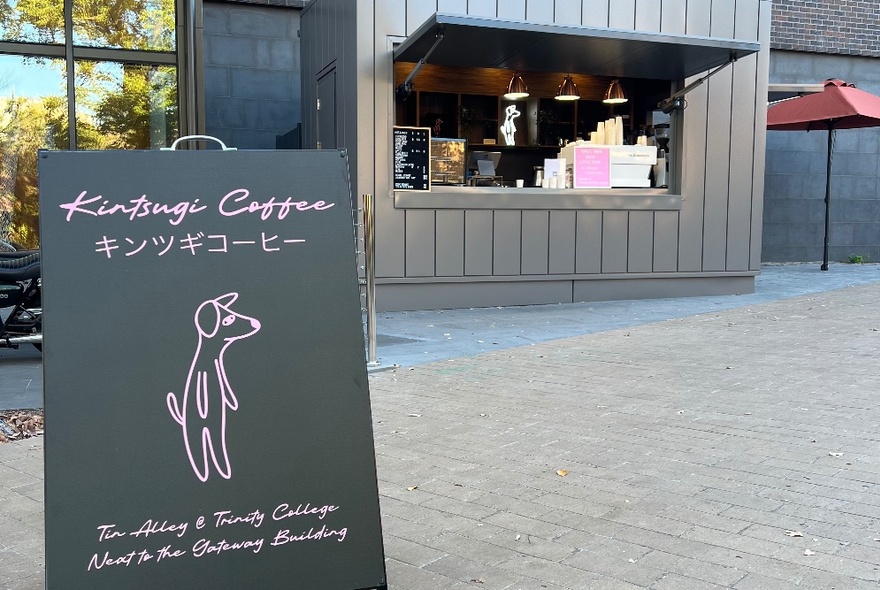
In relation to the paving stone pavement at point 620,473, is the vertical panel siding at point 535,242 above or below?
above

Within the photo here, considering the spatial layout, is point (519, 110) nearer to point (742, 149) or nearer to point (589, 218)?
point (589, 218)

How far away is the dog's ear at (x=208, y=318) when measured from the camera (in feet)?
8.73

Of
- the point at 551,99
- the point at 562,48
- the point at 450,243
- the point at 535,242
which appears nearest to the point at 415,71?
the point at 562,48

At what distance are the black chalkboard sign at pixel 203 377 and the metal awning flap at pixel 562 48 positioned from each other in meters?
6.21

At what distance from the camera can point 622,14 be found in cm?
1066

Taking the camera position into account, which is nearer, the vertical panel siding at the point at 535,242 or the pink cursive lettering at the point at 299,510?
the pink cursive lettering at the point at 299,510

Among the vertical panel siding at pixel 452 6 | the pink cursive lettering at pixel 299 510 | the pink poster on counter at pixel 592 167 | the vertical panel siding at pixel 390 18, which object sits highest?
the vertical panel siding at pixel 452 6

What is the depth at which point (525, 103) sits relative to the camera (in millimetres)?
13562

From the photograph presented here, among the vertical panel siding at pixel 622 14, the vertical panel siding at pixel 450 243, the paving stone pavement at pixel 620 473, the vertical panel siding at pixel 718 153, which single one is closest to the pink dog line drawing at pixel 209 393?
the paving stone pavement at pixel 620 473

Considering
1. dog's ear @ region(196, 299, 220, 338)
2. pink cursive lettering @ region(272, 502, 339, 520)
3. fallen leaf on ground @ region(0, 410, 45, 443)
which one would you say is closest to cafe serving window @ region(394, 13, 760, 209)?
fallen leaf on ground @ region(0, 410, 45, 443)

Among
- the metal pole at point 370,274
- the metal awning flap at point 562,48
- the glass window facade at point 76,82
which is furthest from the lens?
the glass window facade at point 76,82

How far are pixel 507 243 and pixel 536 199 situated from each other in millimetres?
638

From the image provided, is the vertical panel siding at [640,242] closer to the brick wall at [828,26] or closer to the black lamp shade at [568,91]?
the black lamp shade at [568,91]

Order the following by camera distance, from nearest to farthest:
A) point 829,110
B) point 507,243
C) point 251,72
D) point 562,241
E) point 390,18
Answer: point 390,18 → point 507,243 → point 562,241 → point 829,110 → point 251,72
